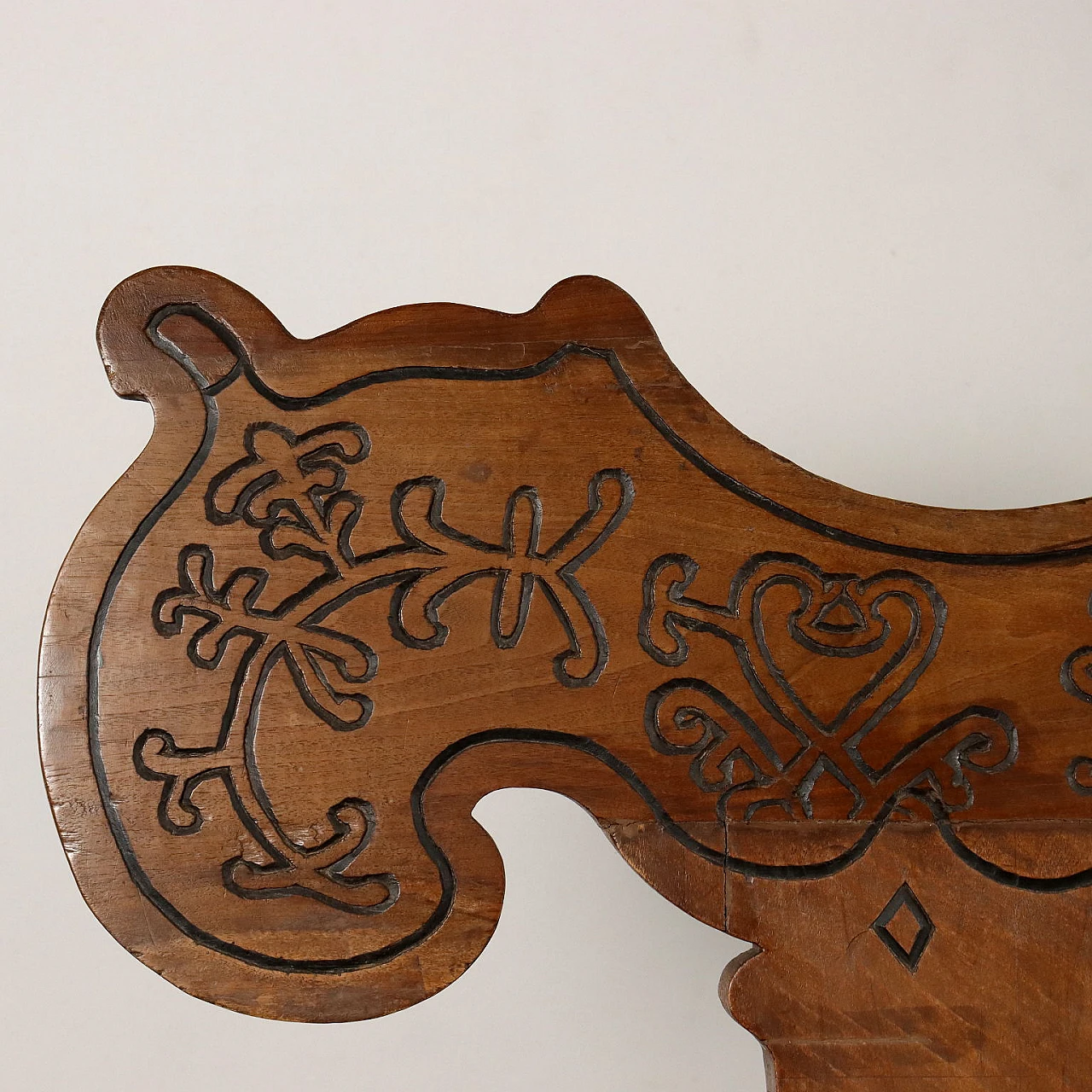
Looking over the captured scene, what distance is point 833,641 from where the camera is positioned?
72 cm

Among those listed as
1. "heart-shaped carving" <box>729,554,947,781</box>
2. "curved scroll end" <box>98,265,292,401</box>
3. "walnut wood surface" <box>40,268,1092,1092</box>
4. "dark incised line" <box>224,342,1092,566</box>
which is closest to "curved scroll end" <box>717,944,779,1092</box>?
"walnut wood surface" <box>40,268,1092,1092</box>

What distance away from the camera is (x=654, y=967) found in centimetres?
117

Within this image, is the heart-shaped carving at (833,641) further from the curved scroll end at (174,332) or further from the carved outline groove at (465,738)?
the curved scroll end at (174,332)

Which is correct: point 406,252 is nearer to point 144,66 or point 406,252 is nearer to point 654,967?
point 144,66

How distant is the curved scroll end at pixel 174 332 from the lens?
2.22ft

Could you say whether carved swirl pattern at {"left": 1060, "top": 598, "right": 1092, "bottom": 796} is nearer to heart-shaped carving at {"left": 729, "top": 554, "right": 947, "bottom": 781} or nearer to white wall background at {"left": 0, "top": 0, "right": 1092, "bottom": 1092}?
heart-shaped carving at {"left": 729, "top": 554, "right": 947, "bottom": 781}

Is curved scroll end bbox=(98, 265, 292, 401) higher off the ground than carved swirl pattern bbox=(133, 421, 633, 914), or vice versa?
curved scroll end bbox=(98, 265, 292, 401)

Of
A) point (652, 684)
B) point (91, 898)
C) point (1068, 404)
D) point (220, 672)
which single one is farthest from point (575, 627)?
point (1068, 404)

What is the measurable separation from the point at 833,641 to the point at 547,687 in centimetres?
17

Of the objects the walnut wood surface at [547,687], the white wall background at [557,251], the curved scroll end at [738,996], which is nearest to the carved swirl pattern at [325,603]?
the walnut wood surface at [547,687]

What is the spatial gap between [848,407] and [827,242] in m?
0.17

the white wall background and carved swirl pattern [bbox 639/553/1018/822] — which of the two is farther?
the white wall background

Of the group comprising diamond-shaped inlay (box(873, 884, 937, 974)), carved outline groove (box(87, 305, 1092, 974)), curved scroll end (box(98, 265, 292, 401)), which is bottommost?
diamond-shaped inlay (box(873, 884, 937, 974))

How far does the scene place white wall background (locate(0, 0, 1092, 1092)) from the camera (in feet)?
3.78
